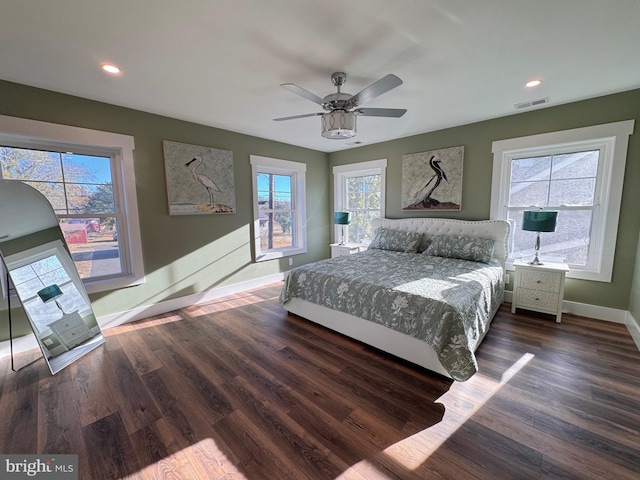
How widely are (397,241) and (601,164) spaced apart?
7.91 ft

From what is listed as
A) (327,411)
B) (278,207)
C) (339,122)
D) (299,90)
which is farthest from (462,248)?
(278,207)

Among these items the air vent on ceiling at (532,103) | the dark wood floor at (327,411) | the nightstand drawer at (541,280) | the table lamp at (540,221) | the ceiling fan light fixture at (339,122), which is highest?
the air vent on ceiling at (532,103)

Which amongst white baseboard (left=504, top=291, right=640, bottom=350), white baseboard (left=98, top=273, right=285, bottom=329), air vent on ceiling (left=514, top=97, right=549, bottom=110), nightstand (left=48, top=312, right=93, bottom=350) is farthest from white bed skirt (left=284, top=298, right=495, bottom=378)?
air vent on ceiling (left=514, top=97, right=549, bottom=110)

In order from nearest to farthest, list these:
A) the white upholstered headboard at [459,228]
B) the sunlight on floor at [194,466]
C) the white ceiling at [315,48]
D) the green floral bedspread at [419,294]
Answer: the sunlight on floor at [194,466], the white ceiling at [315,48], the green floral bedspread at [419,294], the white upholstered headboard at [459,228]

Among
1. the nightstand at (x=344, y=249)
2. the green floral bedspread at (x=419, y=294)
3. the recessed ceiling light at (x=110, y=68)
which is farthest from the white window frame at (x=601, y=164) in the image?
the recessed ceiling light at (x=110, y=68)

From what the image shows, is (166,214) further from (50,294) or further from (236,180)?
(50,294)

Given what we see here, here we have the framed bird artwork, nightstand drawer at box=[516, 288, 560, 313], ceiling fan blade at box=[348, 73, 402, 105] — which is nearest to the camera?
ceiling fan blade at box=[348, 73, 402, 105]

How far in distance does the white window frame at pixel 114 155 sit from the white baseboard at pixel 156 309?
1.19ft

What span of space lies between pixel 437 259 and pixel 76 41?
3939mm

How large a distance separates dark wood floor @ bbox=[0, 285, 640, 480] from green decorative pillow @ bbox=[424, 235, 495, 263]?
984 mm

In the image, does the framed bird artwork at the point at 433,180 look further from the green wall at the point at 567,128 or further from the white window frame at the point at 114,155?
the white window frame at the point at 114,155

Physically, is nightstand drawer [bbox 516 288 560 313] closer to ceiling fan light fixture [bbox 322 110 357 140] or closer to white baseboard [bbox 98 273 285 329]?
ceiling fan light fixture [bbox 322 110 357 140]

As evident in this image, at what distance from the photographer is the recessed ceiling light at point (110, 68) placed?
2.06 metres
